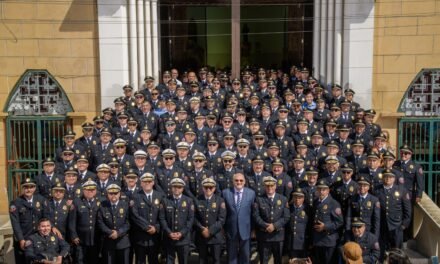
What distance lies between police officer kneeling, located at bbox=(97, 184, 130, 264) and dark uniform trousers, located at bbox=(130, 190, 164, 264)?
11cm

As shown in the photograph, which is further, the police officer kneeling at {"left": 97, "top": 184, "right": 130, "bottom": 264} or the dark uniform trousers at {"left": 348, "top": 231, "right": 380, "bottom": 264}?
the police officer kneeling at {"left": 97, "top": 184, "right": 130, "bottom": 264}

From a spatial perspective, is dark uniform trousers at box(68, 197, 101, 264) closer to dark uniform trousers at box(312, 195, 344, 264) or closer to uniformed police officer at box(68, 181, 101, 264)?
uniformed police officer at box(68, 181, 101, 264)

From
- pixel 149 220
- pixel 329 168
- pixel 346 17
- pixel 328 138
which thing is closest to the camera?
pixel 149 220

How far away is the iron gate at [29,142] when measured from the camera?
13492 mm

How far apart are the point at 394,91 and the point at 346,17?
6.03ft

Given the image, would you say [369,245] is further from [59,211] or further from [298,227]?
[59,211]

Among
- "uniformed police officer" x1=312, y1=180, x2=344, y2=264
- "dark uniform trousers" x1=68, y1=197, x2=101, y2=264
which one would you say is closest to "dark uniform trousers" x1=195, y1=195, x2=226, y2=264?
"uniformed police officer" x1=312, y1=180, x2=344, y2=264

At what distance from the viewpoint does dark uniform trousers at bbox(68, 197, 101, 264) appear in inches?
324

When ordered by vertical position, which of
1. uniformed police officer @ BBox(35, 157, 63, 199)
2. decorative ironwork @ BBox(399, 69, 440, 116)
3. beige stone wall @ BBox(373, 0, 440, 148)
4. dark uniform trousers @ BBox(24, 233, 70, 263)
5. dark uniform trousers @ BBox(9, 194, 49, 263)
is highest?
beige stone wall @ BBox(373, 0, 440, 148)

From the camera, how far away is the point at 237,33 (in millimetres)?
13773

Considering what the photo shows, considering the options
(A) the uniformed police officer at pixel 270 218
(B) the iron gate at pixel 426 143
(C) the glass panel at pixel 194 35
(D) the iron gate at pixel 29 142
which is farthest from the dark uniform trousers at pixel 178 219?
(C) the glass panel at pixel 194 35

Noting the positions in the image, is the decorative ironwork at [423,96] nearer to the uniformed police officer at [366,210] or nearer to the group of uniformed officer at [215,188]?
the group of uniformed officer at [215,188]

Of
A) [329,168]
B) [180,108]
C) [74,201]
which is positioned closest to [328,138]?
[329,168]

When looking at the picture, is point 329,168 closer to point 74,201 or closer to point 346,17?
point 74,201
